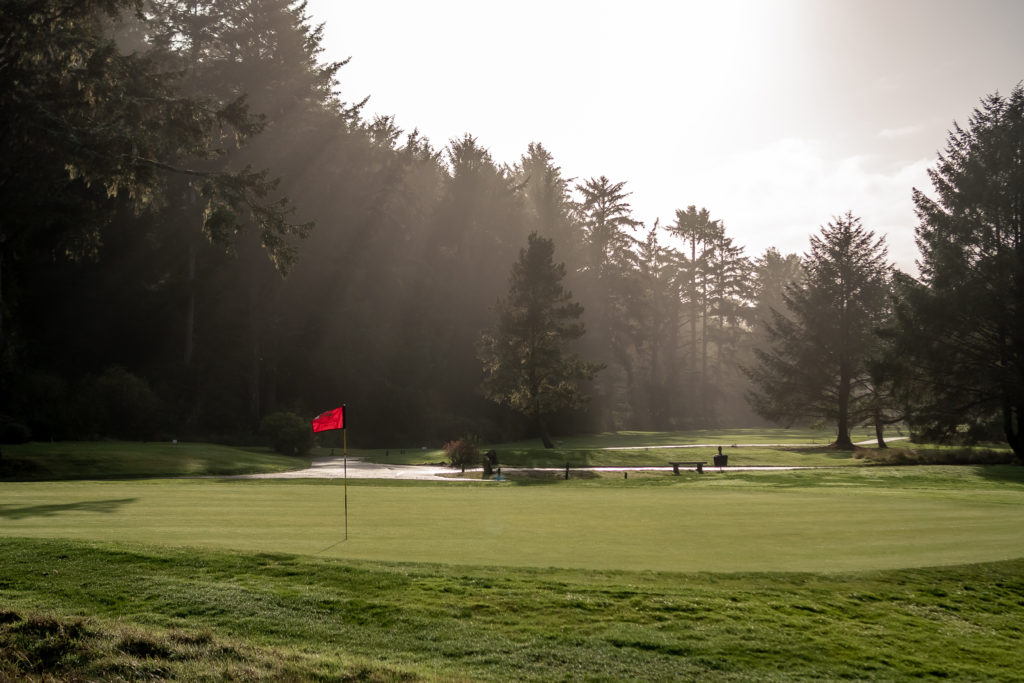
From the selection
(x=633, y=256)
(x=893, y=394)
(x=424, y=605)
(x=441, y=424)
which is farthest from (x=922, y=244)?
(x=633, y=256)

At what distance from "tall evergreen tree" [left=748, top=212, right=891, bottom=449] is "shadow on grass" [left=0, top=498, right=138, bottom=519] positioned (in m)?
49.2

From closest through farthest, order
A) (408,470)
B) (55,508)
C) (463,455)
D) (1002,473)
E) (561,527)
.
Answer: (561,527), (55,508), (1002,473), (408,470), (463,455)

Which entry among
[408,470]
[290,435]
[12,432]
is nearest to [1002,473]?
[408,470]

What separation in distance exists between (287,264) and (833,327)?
40802 millimetres

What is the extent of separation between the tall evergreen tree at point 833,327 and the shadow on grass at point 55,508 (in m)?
49.2

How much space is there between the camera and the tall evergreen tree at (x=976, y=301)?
123 ft

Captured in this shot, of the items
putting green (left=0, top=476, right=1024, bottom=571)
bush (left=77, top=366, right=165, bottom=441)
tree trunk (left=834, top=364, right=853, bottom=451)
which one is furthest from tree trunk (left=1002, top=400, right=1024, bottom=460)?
bush (left=77, top=366, right=165, bottom=441)

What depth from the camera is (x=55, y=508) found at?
13.6 m

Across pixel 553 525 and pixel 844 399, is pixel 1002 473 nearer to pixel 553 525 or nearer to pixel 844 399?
pixel 844 399

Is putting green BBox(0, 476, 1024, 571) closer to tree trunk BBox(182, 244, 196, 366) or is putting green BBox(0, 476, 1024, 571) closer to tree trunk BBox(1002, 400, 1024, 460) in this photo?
tree trunk BBox(1002, 400, 1024, 460)

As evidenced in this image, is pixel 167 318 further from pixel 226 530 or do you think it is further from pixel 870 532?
pixel 870 532

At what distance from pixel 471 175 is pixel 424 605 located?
59.6 m

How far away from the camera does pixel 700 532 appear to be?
1114 cm

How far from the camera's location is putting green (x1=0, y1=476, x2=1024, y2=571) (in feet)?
30.6
